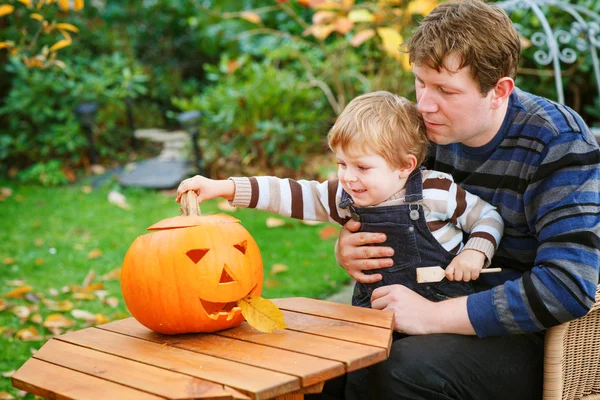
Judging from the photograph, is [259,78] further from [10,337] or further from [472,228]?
[472,228]

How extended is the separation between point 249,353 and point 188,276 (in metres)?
0.29

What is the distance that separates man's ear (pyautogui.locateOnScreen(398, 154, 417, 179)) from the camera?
221 cm

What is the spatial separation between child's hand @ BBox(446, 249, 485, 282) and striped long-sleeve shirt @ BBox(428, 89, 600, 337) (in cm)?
9

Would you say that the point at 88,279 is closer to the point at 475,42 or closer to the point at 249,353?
the point at 249,353

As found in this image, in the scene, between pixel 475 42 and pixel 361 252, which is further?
pixel 361 252

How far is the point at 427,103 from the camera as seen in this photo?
2.19m

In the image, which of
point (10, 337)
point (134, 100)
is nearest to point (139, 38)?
point (134, 100)

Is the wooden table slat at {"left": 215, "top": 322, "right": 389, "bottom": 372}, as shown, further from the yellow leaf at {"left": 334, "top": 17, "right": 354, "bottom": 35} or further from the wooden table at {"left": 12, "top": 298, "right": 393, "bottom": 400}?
the yellow leaf at {"left": 334, "top": 17, "right": 354, "bottom": 35}

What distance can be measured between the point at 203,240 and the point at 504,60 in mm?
1024

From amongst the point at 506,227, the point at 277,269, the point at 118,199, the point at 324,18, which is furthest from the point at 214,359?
the point at 118,199

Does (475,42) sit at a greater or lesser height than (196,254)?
greater

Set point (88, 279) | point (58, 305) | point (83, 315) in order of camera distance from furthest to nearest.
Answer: point (88, 279), point (58, 305), point (83, 315)

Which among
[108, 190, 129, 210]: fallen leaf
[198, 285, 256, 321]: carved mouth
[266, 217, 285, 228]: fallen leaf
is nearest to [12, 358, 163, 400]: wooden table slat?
[198, 285, 256, 321]: carved mouth

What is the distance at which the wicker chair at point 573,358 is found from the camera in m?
2.07
